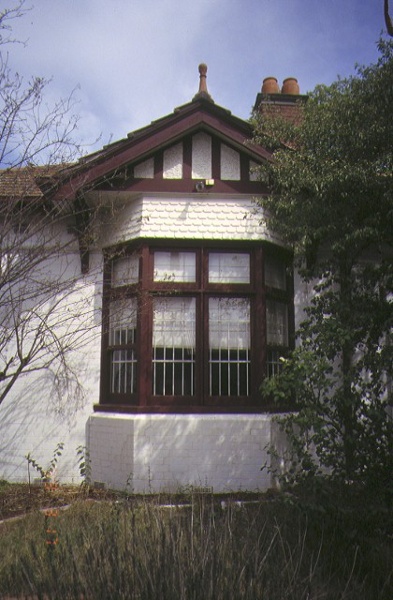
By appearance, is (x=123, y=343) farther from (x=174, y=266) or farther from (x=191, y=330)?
(x=174, y=266)

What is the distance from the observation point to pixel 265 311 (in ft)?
29.1

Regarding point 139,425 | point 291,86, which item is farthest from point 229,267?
point 291,86

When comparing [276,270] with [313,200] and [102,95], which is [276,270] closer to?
[313,200]

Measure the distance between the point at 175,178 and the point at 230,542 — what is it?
595 cm

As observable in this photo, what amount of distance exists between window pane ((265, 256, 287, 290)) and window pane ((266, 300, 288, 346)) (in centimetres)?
29

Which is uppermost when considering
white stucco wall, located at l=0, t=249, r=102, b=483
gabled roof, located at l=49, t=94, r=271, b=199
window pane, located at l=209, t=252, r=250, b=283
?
gabled roof, located at l=49, t=94, r=271, b=199

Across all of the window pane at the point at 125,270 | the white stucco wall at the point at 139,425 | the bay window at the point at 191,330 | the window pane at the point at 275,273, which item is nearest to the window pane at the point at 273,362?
the bay window at the point at 191,330

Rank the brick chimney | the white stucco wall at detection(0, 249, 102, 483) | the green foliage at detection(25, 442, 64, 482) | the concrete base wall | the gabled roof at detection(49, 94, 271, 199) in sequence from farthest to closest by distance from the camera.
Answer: the brick chimney
the white stucco wall at detection(0, 249, 102, 483)
the green foliage at detection(25, 442, 64, 482)
the gabled roof at detection(49, 94, 271, 199)
the concrete base wall

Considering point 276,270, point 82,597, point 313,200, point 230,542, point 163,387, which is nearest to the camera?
point 82,597

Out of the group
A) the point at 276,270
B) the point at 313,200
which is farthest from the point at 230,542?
the point at 276,270

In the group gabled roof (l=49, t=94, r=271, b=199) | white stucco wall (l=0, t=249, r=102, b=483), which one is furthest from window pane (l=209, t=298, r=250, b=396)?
gabled roof (l=49, t=94, r=271, b=199)

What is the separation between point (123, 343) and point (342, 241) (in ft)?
11.7

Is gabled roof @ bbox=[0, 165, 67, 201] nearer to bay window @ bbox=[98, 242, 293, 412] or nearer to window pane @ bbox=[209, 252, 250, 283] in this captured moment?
bay window @ bbox=[98, 242, 293, 412]

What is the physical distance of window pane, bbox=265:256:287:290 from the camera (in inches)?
362
